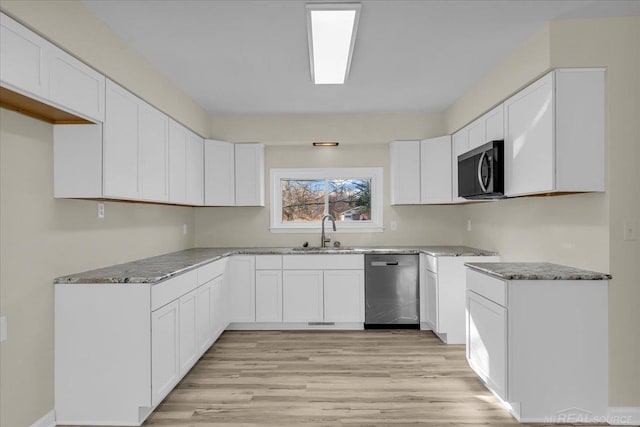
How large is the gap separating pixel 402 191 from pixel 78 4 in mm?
3516

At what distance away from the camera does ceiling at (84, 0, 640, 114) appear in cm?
240

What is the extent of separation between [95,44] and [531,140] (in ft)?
9.52

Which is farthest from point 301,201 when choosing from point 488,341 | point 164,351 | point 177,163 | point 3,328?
point 3,328

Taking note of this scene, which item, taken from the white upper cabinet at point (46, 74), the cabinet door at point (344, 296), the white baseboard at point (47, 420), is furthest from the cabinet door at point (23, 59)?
the cabinet door at point (344, 296)

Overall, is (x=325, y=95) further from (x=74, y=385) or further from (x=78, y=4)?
(x=74, y=385)

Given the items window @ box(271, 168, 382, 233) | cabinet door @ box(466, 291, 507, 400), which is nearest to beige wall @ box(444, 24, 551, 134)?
window @ box(271, 168, 382, 233)

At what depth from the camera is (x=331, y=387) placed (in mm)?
2967

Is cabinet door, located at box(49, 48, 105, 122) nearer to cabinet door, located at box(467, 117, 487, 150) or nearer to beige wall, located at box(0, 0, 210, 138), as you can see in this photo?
beige wall, located at box(0, 0, 210, 138)

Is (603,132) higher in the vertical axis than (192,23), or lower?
lower

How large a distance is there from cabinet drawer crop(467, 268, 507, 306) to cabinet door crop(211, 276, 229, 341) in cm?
230

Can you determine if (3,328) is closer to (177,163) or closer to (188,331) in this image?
(188,331)

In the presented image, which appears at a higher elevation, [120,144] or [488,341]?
[120,144]

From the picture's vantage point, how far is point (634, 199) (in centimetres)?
244

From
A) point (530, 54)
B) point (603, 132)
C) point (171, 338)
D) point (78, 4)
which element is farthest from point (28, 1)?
point (603, 132)
